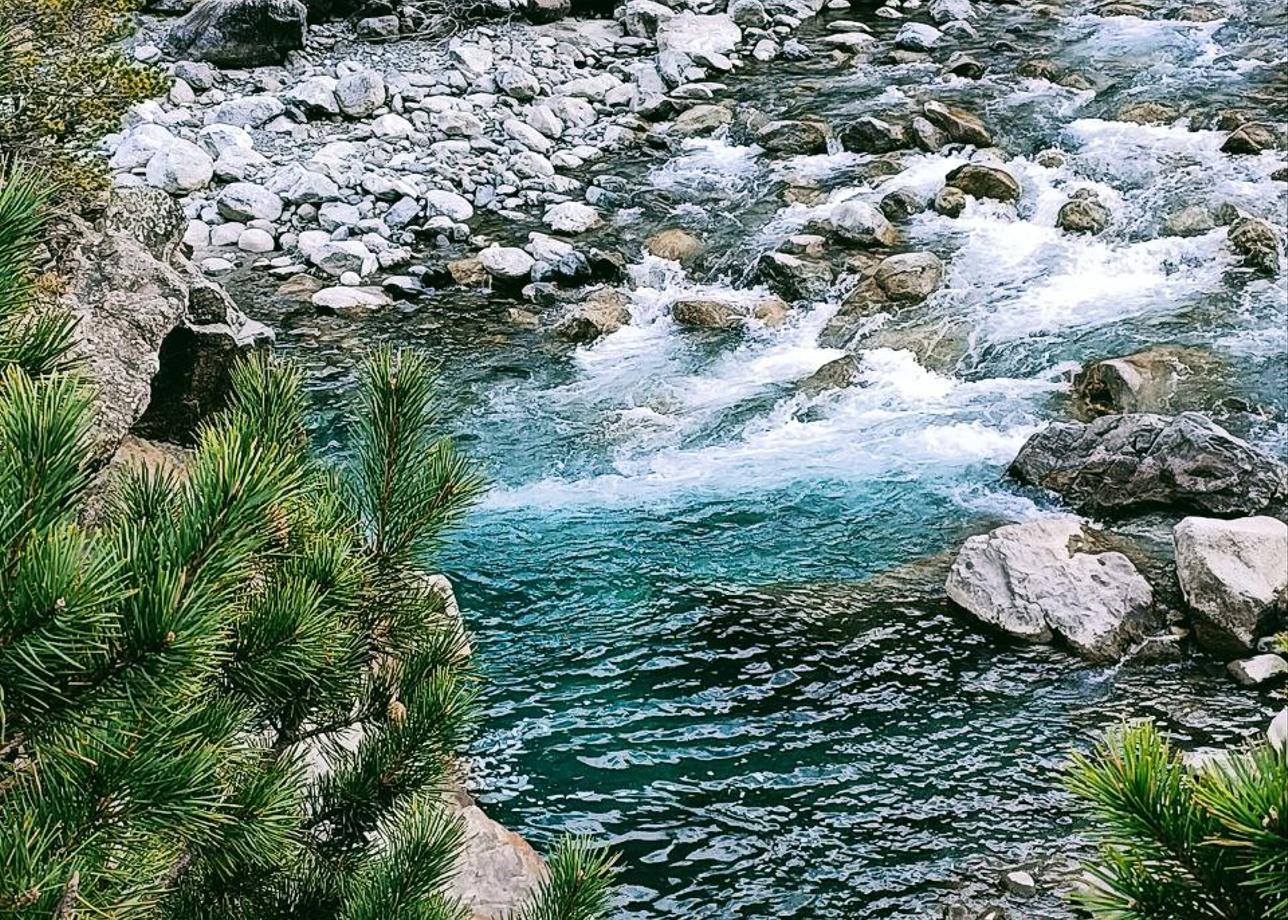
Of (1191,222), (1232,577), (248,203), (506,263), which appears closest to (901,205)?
(1191,222)

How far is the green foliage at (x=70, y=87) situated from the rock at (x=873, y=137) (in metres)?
9.63

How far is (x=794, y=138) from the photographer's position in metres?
16.8

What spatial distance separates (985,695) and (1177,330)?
5.57 meters

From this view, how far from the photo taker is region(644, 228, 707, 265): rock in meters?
14.2

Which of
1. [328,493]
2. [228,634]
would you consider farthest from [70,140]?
[228,634]

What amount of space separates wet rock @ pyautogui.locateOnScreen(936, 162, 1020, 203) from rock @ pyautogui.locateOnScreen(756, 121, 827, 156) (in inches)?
91.4

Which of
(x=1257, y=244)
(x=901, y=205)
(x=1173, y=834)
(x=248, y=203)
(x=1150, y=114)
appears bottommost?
(x=248, y=203)

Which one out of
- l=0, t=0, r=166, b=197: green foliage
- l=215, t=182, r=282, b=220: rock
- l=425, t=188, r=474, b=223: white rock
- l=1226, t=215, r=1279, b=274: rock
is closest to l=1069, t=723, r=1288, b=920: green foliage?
l=0, t=0, r=166, b=197: green foliage

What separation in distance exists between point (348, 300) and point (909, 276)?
569 cm

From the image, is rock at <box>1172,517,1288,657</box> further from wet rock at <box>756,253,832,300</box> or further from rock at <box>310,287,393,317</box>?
rock at <box>310,287,393,317</box>

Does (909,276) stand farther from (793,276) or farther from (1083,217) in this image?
(1083,217)

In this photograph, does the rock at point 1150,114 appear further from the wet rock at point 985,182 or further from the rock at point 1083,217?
the rock at point 1083,217

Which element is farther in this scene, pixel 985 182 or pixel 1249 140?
pixel 985 182

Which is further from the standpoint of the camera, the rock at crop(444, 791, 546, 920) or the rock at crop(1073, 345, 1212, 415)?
the rock at crop(1073, 345, 1212, 415)
